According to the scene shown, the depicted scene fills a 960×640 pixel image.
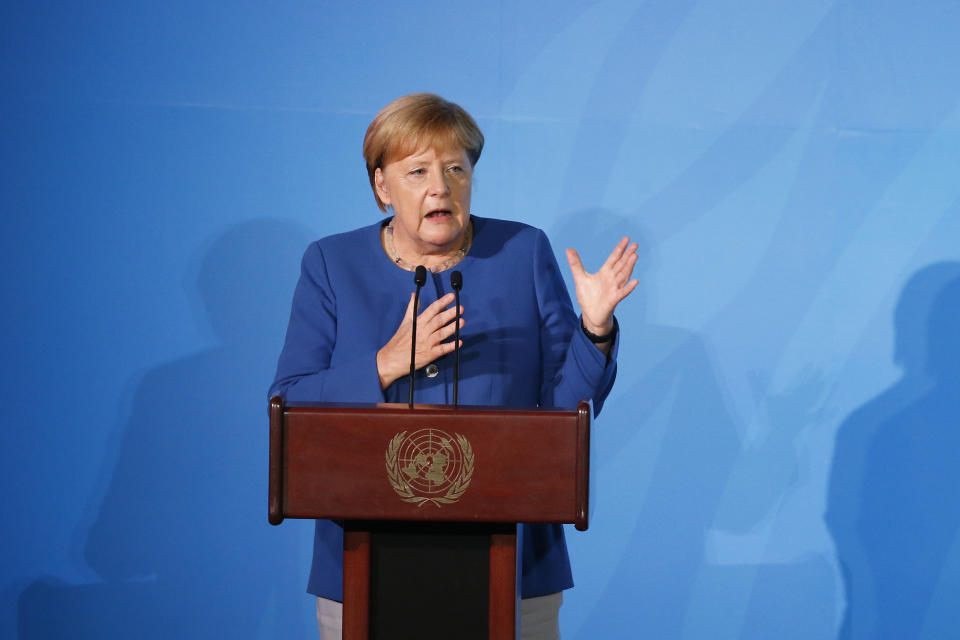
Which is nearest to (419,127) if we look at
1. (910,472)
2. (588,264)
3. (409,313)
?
(409,313)

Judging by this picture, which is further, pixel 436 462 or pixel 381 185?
pixel 381 185

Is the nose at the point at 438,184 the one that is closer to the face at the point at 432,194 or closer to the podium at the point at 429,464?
the face at the point at 432,194

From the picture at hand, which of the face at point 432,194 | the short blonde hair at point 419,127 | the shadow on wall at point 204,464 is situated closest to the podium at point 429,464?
the face at point 432,194

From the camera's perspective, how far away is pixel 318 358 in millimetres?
1728

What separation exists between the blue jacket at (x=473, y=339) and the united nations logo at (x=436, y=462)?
0.28 m

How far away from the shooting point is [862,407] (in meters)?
2.88

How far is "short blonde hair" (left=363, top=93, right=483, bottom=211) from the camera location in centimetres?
174

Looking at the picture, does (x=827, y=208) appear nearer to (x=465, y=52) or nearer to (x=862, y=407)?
(x=862, y=407)

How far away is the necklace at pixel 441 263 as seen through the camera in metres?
1.79

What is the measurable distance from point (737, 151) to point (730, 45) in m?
0.31

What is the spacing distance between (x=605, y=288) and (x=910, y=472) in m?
1.76

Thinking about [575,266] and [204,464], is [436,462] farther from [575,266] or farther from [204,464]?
[204,464]

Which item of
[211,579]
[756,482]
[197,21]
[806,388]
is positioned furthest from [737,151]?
[211,579]

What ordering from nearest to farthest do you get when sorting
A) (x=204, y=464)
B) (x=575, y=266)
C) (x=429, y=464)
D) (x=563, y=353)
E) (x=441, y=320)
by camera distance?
(x=429, y=464)
(x=441, y=320)
(x=575, y=266)
(x=563, y=353)
(x=204, y=464)
